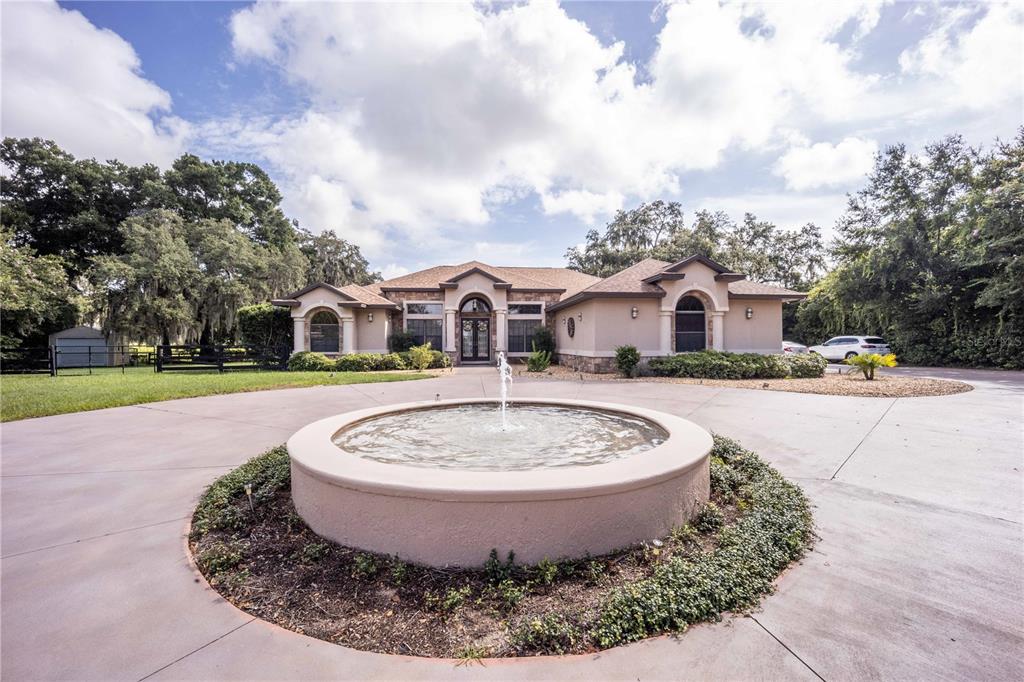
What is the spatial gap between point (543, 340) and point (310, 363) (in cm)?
1016

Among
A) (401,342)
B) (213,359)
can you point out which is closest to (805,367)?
(401,342)

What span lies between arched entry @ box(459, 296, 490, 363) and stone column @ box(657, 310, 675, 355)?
820 centimetres

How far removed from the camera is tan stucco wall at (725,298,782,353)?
A: 1672 cm

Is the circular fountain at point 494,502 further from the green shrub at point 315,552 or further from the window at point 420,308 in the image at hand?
the window at point 420,308

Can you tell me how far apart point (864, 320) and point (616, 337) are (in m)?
17.4

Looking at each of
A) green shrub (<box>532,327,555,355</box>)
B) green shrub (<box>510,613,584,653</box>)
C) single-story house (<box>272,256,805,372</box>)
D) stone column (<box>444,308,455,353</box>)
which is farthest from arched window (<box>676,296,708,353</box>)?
green shrub (<box>510,613,584,653</box>)

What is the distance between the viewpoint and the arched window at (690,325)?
15977 millimetres

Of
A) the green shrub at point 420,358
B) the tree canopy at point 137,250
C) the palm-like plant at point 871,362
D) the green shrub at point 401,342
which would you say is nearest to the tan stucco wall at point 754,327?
the palm-like plant at point 871,362

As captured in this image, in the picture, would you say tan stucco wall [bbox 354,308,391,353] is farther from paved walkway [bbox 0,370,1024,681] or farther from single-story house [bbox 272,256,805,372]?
paved walkway [bbox 0,370,1024,681]

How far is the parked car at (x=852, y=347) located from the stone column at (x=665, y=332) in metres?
9.34

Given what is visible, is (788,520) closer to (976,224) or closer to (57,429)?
(57,429)

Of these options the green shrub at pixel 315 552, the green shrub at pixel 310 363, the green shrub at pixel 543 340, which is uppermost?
the green shrub at pixel 543 340

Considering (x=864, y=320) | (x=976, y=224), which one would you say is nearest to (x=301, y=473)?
(x=976, y=224)

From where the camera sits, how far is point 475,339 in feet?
66.9
